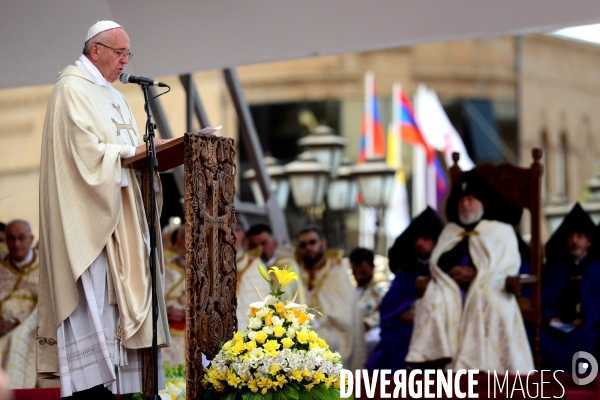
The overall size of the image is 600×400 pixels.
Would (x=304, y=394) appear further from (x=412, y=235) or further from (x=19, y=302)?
(x=412, y=235)

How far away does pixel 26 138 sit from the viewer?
20828 mm

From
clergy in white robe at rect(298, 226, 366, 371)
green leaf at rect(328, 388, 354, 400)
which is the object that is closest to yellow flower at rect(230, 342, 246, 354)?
green leaf at rect(328, 388, 354, 400)

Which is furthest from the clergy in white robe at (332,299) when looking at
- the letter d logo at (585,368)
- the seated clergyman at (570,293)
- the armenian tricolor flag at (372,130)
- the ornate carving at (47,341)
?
the armenian tricolor flag at (372,130)

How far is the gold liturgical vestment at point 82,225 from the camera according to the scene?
5.22 meters

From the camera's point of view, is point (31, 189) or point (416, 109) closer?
point (31, 189)

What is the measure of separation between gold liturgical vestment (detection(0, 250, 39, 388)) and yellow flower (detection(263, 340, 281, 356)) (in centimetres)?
472

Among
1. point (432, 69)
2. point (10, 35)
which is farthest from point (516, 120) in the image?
point (10, 35)

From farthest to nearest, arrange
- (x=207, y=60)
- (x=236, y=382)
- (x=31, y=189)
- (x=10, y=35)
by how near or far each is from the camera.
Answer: (x=31, y=189), (x=207, y=60), (x=10, y=35), (x=236, y=382)

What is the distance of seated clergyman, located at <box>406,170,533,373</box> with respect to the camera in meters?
9.41

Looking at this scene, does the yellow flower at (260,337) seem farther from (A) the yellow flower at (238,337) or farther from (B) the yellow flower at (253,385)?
(B) the yellow flower at (253,385)

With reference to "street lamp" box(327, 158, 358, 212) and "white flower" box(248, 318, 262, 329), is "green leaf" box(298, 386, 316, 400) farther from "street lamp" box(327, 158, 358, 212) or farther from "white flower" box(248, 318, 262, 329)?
"street lamp" box(327, 158, 358, 212)

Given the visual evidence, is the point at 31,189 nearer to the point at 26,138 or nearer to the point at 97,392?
the point at 26,138

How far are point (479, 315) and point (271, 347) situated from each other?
14.8ft

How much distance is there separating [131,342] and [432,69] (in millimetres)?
19404
